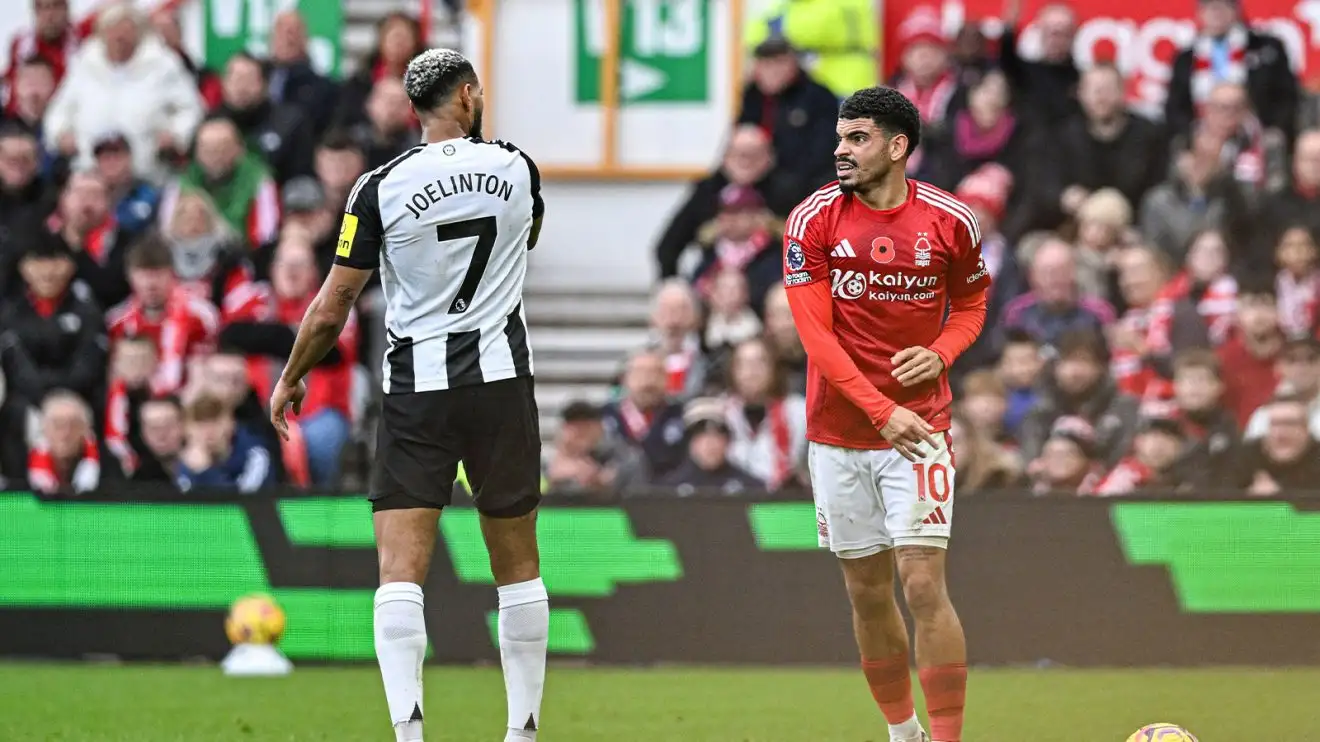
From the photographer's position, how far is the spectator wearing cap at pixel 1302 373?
1215cm

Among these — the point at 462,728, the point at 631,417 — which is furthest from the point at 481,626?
the point at 462,728

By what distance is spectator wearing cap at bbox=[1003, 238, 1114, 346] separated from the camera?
12.7 metres

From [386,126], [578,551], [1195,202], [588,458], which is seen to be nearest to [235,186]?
[386,126]

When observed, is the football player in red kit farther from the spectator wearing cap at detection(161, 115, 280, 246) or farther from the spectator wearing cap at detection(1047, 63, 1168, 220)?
the spectator wearing cap at detection(161, 115, 280, 246)

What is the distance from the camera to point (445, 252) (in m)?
6.88

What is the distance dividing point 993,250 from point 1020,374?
101cm

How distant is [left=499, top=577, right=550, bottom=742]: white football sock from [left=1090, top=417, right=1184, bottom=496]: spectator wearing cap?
5.64 meters

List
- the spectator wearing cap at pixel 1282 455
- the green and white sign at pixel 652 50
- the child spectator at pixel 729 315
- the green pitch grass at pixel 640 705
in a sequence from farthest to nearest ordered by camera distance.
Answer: the green and white sign at pixel 652 50 < the child spectator at pixel 729 315 < the spectator wearing cap at pixel 1282 455 < the green pitch grass at pixel 640 705

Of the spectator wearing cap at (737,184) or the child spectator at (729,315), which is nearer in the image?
the child spectator at (729,315)

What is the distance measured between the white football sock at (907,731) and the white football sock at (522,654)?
1.36 meters

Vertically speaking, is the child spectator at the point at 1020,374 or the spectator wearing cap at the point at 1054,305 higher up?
the spectator wearing cap at the point at 1054,305

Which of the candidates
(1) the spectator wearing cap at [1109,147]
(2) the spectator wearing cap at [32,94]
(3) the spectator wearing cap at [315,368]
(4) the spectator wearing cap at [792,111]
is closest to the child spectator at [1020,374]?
(1) the spectator wearing cap at [1109,147]

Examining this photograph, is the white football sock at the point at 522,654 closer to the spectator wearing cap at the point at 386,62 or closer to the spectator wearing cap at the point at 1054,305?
the spectator wearing cap at the point at 1054,305

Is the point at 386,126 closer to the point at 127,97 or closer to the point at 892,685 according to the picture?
the point at 127,97
